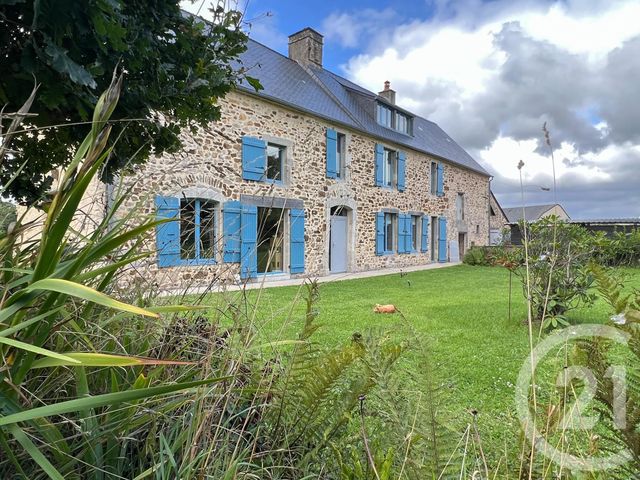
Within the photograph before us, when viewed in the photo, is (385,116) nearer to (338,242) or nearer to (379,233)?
(379,233)

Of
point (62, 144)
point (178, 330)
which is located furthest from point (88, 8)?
point (178, 330)

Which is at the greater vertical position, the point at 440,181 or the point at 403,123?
the point at 403,123

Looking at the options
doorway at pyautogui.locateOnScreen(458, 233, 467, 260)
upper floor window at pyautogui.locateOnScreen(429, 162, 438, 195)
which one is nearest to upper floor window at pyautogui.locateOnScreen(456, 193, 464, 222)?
doorway at pyautogui.locateOnScreen(458, 233, 467, 260)

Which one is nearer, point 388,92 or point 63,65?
point 63,65

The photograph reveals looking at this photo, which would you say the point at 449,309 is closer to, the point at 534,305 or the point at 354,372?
the point at 534,305

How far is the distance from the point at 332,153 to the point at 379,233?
377cm

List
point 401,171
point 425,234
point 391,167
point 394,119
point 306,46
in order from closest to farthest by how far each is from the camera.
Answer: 1. point 306,46
2. point 391,167
3. point 401,171
4. point 394,119
5. point 425,234

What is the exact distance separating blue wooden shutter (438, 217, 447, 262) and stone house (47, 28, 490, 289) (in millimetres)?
51

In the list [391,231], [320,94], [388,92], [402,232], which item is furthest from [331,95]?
[402,232]

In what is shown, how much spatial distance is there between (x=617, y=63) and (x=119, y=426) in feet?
8.48

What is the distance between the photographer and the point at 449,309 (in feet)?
22.5

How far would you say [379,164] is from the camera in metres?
14.5

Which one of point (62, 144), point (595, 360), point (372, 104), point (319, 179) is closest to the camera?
point (595, 360)

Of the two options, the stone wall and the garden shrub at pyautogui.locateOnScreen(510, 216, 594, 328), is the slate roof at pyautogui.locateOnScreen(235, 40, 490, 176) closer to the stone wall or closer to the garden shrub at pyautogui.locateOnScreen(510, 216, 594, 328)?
the stone wall
